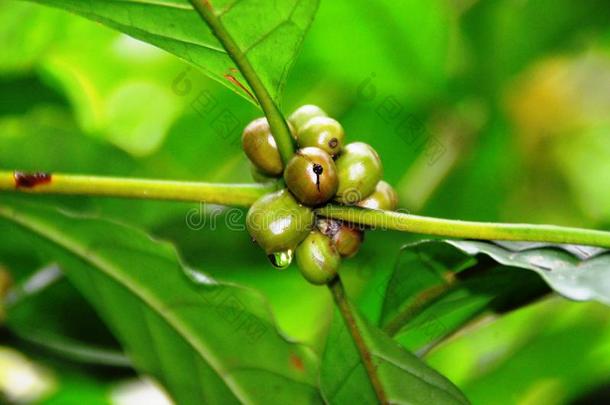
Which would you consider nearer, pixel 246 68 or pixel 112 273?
pixel 246 68

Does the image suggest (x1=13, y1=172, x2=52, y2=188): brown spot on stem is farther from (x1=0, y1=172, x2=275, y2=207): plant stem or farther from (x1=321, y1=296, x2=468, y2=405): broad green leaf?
(x1=321, y1=296, x2=468, y2=405): broad green leaf

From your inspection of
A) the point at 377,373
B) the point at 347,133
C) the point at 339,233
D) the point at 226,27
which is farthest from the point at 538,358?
the point at 226,27

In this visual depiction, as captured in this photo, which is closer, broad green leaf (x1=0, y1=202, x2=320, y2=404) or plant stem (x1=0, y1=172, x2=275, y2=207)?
plant stem (x1=0, y1=172, x2=275, y2=207)

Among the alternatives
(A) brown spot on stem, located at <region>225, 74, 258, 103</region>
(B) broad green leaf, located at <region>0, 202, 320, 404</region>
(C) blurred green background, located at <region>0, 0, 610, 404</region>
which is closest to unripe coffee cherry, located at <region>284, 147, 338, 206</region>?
(A) brown spot on stem, located at <region>225, 74, 258, 103</region>

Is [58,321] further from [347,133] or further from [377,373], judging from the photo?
[377,373]

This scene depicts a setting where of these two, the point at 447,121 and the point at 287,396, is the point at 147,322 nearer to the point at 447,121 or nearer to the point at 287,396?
the point at 287,396
